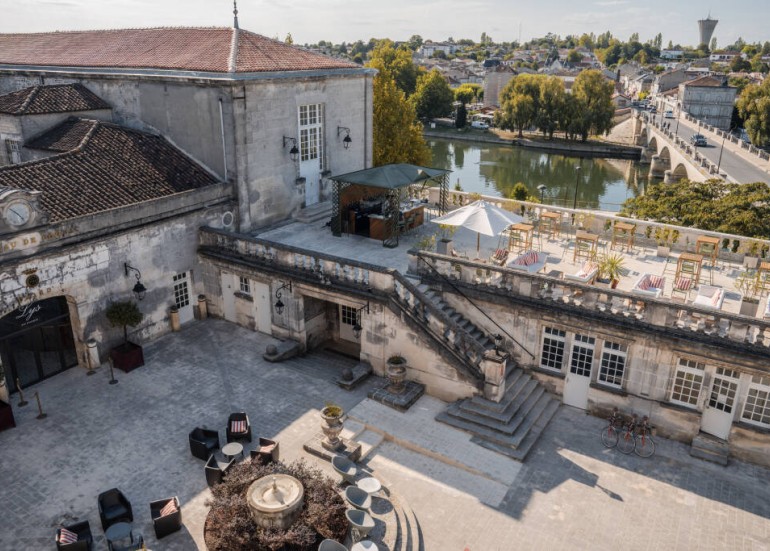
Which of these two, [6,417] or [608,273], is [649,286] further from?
[6,417]

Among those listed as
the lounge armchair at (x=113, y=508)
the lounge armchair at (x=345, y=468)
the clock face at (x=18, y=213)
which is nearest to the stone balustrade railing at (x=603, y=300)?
the lounge armchair at (x=345, y=468)

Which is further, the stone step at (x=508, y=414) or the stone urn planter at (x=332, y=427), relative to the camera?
the stone step at (x=508, y=414)

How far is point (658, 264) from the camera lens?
19.8 metres

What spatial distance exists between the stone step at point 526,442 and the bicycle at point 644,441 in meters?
2.24

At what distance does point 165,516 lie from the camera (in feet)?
39.0

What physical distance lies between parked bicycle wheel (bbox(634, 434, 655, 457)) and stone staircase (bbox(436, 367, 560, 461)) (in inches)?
88.9

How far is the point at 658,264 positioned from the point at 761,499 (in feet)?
27.2

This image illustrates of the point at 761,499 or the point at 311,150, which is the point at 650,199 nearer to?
the point at 311,150

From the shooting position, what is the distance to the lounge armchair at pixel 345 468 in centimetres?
1333

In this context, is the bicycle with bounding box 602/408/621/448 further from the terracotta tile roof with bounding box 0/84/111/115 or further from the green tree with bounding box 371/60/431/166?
the green tree with bounding box 371/60/431/166

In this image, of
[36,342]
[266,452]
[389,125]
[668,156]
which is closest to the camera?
[266,452]

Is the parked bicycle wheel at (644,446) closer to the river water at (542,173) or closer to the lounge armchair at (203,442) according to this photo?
the lounge armchair at (203,442)

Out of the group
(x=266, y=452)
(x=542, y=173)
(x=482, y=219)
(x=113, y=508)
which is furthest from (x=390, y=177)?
(x=542, y=173)

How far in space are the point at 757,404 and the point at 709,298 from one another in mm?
2993
